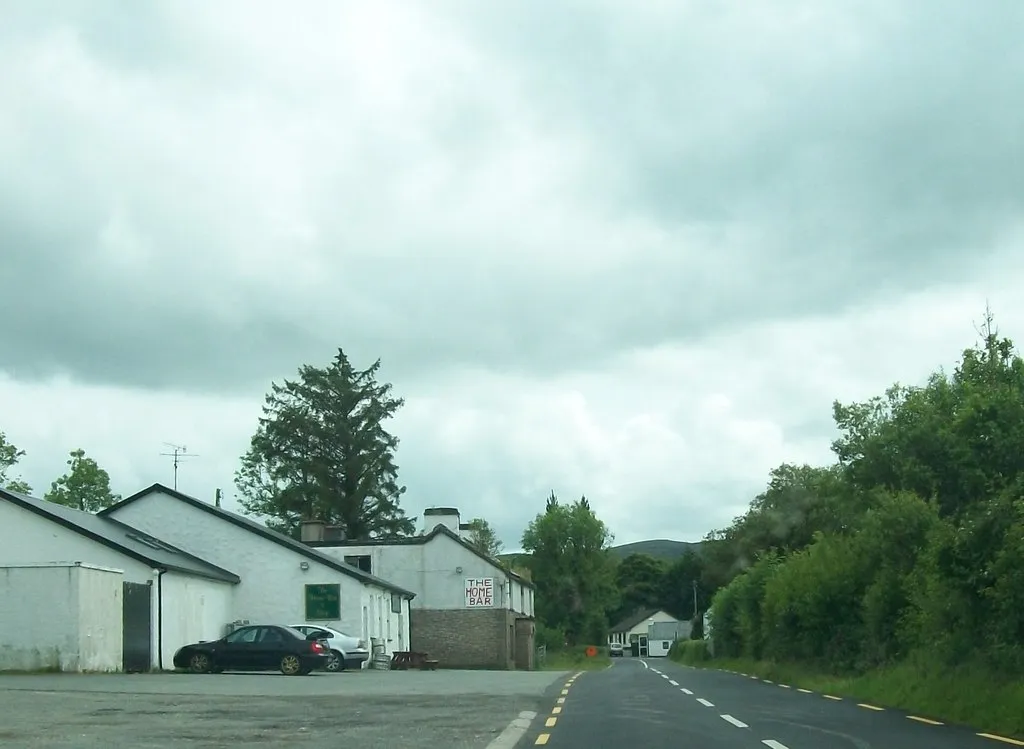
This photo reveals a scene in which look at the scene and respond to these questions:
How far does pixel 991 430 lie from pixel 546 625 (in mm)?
77122

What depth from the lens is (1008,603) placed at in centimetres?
1738

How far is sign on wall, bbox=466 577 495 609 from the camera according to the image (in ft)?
206

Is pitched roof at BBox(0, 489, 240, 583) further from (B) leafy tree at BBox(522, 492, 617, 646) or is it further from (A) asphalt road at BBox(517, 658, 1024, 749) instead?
(B) leafy tree at BBox(522, 492, 617, 646)

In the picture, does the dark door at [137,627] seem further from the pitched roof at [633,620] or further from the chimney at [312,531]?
the pitched roof at [633,620]

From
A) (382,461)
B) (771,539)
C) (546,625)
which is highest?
(382,461)

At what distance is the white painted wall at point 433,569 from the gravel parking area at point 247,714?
34.4 metres

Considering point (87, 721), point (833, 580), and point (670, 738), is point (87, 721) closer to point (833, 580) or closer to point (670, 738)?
point (670, 738)

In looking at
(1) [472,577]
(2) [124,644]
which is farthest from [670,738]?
(1) [472,577]

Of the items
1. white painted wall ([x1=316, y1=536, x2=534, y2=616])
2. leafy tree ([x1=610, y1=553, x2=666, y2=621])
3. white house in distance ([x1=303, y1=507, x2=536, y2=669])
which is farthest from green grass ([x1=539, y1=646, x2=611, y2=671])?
leafy tree ([x1=610, y1=553, x2=666, y2=621])

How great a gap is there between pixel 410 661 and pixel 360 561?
12560mm

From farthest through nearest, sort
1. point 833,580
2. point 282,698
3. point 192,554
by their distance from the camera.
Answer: point 192,554 → point 833,580 → point 282,698

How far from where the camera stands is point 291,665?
35281 mm

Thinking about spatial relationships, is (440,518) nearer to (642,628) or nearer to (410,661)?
(410,661)

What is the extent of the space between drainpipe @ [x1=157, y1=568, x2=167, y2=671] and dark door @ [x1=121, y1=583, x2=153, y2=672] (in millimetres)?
473
